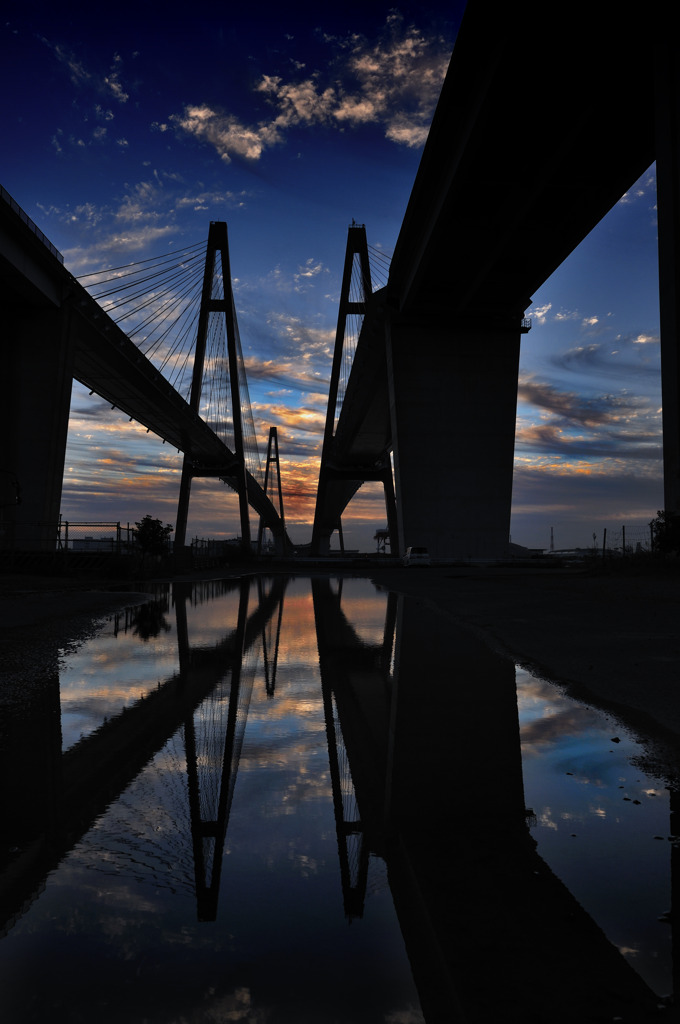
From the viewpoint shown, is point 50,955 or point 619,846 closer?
point 50,955

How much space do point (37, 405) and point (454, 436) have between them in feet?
74.2

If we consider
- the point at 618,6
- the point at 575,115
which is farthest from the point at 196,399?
the point at 618,6

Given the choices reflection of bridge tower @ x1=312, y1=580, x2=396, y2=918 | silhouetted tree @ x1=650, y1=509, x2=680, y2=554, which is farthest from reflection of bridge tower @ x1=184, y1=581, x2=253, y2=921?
silhouetted tree @ x1=650, y1=509, x2=680, y2=554

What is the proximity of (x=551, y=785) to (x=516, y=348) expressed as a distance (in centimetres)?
4222

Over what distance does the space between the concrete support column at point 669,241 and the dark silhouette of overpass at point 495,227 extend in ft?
0.16

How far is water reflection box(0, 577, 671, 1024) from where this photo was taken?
204 cm

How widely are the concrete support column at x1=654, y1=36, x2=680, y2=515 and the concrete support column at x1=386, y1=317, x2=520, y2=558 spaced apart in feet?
74.3

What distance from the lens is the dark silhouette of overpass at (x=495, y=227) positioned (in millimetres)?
20906

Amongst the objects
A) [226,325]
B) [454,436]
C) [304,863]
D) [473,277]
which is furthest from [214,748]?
[226,325]

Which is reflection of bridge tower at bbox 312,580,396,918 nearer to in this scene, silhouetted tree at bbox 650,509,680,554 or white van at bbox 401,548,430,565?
silhouetted tree at bbox 650,509,680,554

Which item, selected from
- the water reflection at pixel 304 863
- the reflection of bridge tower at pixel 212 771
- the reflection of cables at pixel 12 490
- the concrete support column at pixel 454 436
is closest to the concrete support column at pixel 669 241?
the water reflection at pixel 304 863

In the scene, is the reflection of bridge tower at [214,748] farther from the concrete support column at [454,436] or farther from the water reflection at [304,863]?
the concrete support column at [454,436]

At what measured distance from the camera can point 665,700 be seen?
19.0ft

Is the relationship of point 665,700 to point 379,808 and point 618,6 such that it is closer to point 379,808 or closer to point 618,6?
point 379,808
